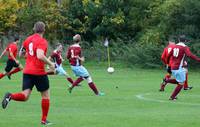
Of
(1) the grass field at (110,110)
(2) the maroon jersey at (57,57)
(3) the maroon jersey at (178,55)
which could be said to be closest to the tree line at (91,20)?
(2) the maroon jersey at (57,57)

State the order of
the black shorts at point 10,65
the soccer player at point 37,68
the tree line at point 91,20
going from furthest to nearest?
the tree line at point 91,20 → the black shorts at point 10,65 → the soccer player at point 37,68

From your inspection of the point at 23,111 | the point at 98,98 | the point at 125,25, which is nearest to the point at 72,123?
the point at 23,111

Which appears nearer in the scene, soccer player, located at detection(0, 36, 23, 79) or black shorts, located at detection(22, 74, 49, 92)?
black shorts, located at detection(22, 74, 49, 92)

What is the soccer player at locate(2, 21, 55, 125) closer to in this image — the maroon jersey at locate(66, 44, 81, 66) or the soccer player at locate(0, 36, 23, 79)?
the maroon jersey at locate(66, 44, 81, 66)

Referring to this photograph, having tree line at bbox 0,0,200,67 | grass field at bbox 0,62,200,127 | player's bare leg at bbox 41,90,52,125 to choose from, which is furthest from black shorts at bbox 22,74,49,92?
tree line at bbox 0,0,200,67

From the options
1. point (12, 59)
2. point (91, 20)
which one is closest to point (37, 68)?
point (12, 59)

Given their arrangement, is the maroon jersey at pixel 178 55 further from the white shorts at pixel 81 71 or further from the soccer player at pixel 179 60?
the white shorts at pixel 81 71

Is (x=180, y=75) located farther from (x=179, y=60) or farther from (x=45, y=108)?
(x=45, y=108)

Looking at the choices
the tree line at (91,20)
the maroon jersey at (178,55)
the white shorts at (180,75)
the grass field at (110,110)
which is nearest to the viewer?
the grass field at (110,110)

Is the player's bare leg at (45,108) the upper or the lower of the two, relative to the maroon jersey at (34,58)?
lower

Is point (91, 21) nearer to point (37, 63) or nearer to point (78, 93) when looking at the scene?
point (78, 93)

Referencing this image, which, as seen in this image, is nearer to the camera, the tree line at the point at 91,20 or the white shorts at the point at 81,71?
the white shorts at the point at 81,71

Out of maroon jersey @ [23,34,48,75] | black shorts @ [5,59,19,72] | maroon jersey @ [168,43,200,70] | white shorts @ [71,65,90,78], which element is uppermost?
maroon jersey @ [23,34,48,75]

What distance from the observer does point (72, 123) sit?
1391 centimetres
